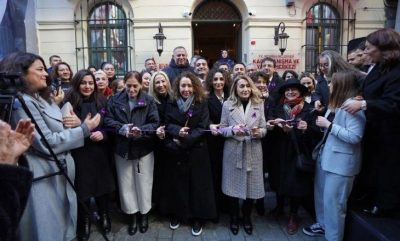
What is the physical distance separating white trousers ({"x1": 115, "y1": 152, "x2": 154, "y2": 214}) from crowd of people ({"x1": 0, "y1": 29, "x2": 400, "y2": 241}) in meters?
0.01

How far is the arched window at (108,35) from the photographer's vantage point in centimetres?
959

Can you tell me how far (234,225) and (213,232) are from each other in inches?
10.2

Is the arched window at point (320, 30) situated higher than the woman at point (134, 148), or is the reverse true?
the arched window at point (320, 30)

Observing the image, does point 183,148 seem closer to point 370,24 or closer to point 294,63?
point 294,63

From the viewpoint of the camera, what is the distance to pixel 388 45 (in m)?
2.74

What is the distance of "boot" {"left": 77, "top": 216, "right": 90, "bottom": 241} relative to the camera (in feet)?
12.1

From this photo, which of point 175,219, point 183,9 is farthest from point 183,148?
point 183,9

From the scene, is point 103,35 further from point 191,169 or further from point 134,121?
point 191,169

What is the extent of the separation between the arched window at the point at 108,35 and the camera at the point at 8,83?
7597mm

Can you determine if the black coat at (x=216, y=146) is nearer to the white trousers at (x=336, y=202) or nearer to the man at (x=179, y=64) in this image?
the white trousers at (x=336, y=202)

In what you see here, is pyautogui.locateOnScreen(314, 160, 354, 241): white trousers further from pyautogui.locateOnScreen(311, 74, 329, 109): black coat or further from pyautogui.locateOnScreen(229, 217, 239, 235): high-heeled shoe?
pyautogui.locateOnScreen(311, 74, 329, 109): black coat

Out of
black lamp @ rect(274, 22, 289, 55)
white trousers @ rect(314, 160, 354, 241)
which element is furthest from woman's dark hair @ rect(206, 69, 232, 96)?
black lamp @ rect(274, 22, 289, 55)

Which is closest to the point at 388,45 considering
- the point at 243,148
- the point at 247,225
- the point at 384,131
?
the point at 384,131

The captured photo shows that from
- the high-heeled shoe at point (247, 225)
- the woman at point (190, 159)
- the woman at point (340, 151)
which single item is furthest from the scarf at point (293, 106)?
the high-heeled shoe at point (247, 225)
